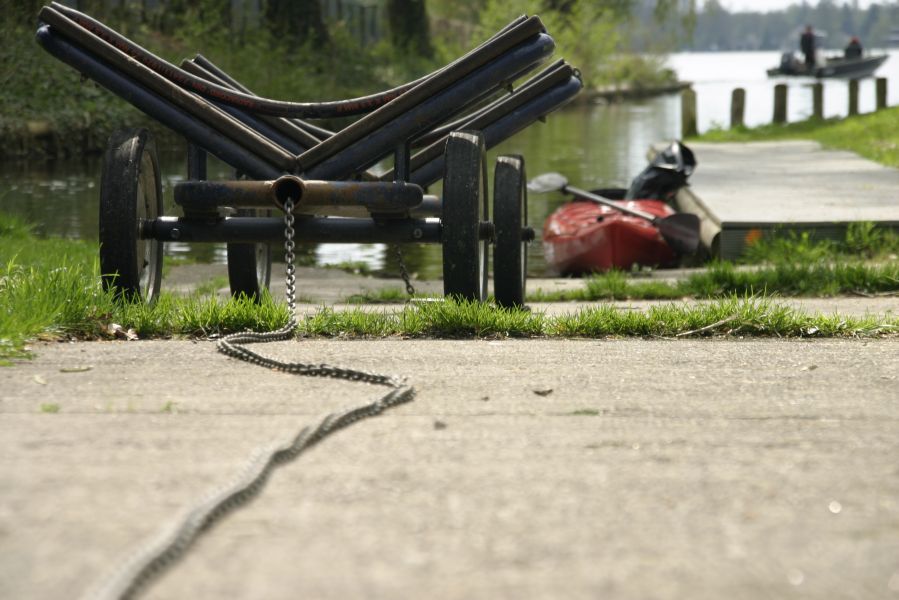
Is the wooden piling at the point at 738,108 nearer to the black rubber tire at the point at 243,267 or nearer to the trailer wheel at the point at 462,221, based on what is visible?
the black rubber tire at the point at 243,267

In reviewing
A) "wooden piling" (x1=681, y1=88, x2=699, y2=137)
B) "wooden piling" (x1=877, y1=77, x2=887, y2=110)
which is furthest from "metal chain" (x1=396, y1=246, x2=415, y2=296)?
"wooden piling" (x1=877, y1=77, x2=887, y2=110)

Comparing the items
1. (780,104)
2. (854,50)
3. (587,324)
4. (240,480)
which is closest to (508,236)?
(587,324)

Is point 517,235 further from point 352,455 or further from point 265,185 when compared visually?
point 352,455

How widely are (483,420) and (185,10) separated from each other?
2985 cm

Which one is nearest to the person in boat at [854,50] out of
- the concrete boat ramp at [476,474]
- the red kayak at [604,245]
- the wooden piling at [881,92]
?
the wooden piling at [881,92]

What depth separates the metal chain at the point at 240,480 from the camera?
2.29 metres

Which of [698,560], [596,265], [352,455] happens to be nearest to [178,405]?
[352,455]

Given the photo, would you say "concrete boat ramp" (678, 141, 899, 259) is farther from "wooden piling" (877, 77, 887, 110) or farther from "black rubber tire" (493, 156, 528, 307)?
"wooden piling" (877, 77, 887, 110)

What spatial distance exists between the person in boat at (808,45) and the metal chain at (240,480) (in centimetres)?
5275

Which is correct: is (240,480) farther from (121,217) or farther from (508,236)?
(508,236)

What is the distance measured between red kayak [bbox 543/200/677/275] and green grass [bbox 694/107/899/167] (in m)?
6.10

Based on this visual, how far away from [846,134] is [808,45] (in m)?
34.5

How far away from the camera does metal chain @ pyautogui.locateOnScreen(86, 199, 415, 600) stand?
2293 millimetres

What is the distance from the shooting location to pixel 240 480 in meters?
2.80
